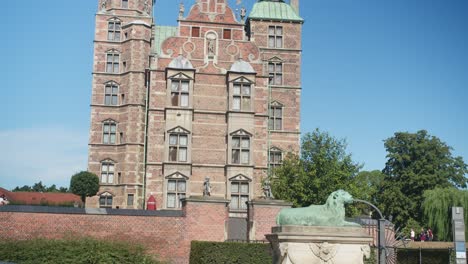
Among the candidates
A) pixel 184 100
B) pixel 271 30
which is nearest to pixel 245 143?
pixel 184 100

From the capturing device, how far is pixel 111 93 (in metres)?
36.4

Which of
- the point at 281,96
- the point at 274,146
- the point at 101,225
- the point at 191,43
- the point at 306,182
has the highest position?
the point at 191,43

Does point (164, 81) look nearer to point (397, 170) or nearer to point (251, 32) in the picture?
point (251, 32)

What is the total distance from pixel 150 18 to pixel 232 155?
1061cm

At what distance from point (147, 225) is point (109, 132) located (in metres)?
13.6

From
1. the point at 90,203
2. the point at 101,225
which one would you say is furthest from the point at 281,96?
the point at 101,225

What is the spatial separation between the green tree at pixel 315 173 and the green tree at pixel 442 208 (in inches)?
331

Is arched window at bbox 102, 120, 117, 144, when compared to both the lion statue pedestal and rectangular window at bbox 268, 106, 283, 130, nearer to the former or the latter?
rectangular window at bbox 268, 106, 283, 130

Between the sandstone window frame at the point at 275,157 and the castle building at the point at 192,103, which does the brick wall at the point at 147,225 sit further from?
the sandstone window frame at the point at 275,157

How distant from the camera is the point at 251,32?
37.4 meters

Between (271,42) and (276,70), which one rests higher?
(271,42)

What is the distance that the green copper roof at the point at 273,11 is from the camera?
37.9m

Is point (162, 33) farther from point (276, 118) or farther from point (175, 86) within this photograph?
point (276, 118)

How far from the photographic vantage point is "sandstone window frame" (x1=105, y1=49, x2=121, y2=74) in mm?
36688
